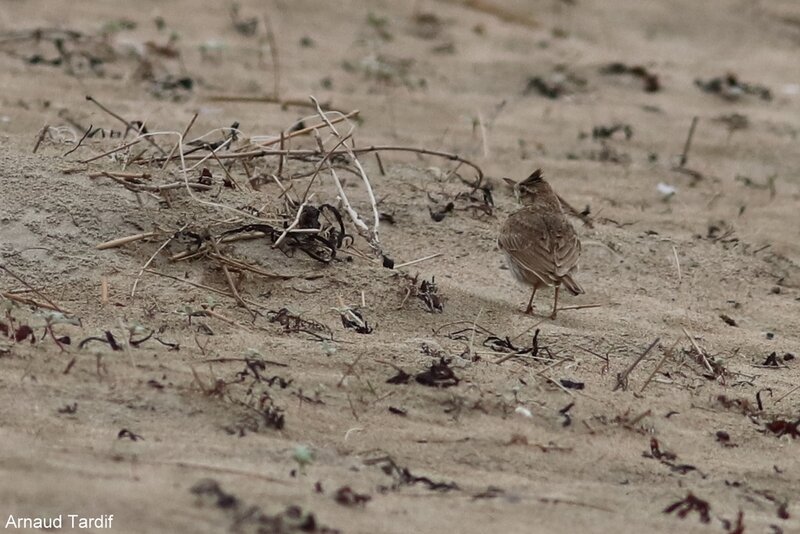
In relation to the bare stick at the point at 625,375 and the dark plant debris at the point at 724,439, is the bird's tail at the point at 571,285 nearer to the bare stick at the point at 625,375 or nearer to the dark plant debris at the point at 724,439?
the bare stick at the point at 625,375

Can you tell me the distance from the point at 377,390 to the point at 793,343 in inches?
93.8

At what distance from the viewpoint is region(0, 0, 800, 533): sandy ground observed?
13.1 feet

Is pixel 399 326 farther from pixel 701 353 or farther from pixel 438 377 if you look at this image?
pixel 701 353

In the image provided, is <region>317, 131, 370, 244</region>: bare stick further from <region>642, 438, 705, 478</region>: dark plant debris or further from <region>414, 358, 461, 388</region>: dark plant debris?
<region>642, 438, 705, 478</region>: dark plant debris

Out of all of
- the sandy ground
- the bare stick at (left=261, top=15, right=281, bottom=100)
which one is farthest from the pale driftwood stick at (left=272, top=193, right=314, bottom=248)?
the bare stick at (left=261, top=15, right=281, bottom=100)

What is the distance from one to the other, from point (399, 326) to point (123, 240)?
4.11 ft

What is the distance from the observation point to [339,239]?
587 centimetres

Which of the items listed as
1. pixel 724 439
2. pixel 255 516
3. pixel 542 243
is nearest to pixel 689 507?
pixel 724 439

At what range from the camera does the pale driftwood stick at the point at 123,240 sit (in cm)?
542

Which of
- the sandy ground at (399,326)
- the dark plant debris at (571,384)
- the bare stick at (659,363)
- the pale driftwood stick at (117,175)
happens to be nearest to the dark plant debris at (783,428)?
the sandy ground at (399,326)

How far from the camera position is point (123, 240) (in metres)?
5.46

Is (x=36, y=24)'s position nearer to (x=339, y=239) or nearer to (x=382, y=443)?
(x=339, y=239)

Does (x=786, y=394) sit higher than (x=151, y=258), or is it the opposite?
(x=151, y=258)

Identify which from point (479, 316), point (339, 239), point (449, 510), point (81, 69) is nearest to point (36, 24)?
point (81, 69)
